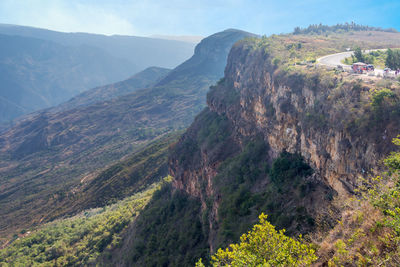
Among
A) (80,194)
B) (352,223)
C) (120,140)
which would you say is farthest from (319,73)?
(120,140)

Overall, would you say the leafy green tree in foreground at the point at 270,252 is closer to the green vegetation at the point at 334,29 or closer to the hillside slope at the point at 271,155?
the hillside slope at the point at 271,155

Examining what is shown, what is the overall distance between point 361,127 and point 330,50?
4636 centimetres

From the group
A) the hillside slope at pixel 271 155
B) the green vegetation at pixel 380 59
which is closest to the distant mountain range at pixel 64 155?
the hillside slope at pixel 271 155

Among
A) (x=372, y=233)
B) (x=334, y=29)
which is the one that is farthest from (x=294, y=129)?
(x=334, y=29)

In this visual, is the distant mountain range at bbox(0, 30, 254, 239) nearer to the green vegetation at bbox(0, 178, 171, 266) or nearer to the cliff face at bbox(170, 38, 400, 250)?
the green vegetation at bbox(0, 178, 171, 266)

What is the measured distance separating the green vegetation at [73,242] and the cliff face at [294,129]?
17.9 m

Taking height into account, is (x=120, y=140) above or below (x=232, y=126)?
below

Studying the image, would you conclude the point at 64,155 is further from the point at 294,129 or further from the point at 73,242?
the point at 294,129

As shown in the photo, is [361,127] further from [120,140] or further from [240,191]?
[120,140]

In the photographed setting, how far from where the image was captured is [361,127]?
64.7ft

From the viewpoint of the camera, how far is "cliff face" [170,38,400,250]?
19828 millimetres

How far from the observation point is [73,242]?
208ft

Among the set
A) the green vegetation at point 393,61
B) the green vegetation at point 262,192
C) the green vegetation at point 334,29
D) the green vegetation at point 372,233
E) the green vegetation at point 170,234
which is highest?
the green vegetation at point 334,29

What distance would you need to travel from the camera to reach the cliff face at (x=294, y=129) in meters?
19.8
